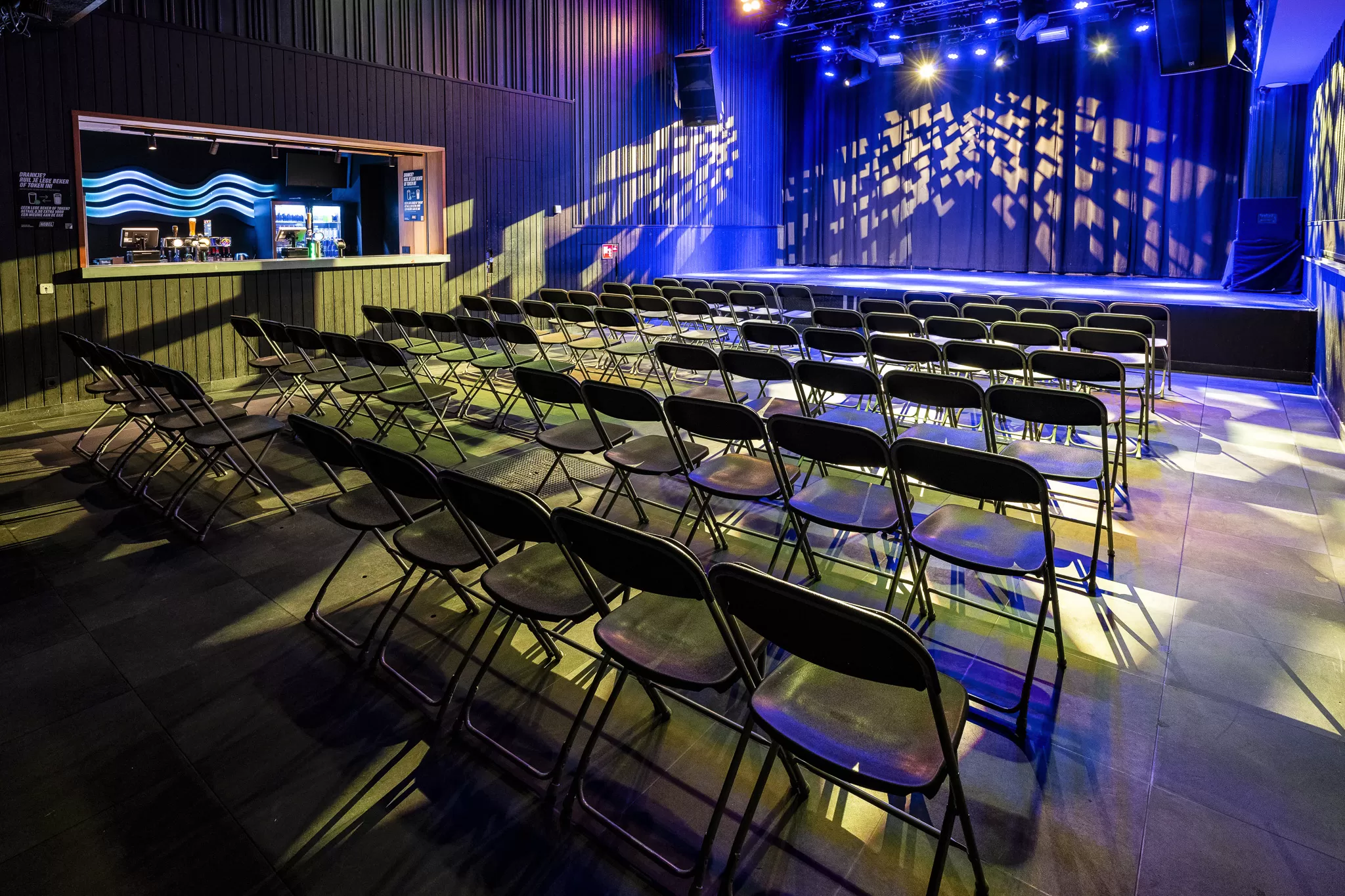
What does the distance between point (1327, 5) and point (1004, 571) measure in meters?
6.93

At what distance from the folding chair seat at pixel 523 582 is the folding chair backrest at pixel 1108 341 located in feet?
14.1

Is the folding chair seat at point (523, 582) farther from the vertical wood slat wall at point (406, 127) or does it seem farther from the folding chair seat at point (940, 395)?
the vertical wood slat wall at point (406, 127)

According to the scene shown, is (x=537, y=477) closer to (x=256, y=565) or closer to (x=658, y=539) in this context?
(x=256, y=565)

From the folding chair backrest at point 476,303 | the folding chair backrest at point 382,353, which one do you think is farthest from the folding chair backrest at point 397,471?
the folding chair backrest at point 476,303

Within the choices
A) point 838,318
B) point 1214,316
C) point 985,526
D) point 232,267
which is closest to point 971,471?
point 985,526

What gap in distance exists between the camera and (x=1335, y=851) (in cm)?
202

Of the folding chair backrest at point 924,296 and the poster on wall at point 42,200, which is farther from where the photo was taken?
the folding chair backrest at point 924,296

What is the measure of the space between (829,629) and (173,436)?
4.64 meters

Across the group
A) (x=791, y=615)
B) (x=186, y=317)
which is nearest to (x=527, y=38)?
(x=186, y=317)

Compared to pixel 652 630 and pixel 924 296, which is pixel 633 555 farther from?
pixel 924 296

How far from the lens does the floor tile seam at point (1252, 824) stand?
200cm

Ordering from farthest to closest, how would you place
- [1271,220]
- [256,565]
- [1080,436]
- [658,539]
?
1. [1271,220]
2. [1080,436]
3. [256,565]
4. [658,539]

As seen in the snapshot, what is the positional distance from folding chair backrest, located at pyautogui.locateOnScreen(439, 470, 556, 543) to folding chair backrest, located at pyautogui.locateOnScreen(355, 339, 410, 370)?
284 cm

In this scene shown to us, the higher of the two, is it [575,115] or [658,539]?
[575,115]
